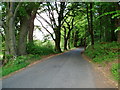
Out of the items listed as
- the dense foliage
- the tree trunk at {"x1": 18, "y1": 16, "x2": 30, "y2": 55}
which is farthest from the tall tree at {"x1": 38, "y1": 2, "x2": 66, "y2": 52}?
the tree trunk at {"x1": 18, "y1": 16, "x2": 30, "y2": 55}

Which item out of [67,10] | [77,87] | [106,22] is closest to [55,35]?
[67,10]

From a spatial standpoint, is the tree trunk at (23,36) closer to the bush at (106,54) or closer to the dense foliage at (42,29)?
the dense foliage at (42,29)

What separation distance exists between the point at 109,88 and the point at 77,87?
4.02 ft

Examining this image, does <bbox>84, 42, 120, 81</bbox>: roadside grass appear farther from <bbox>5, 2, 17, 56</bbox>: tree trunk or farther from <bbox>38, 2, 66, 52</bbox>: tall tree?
<bbox>38, 2, 66, 52</bbox>: tall tree

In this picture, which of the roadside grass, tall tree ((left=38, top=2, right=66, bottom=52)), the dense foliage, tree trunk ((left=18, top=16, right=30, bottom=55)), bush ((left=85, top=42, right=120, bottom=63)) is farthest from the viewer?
tall tree ((left=38, top=2, right=66, bottom=52))

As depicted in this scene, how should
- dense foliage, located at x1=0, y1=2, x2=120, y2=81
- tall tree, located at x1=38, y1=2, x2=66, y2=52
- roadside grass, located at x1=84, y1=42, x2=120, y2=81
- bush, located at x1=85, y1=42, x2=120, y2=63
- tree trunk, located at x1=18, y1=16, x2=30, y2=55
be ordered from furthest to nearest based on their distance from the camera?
tall tree, located at x1=38, y1=2, x2=66, y2=52
tree trunk, located at x1=18, y1=16, x2=30, y2=55
dense foliage, located at x1=0, y1=2, x2=120, y2=81
bush, located at x1=85, y1=42, x2=120, y2=63
roadside grass, located at x1=84, y1=42, x2=120, y2=81

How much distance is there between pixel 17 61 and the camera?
10188 mm

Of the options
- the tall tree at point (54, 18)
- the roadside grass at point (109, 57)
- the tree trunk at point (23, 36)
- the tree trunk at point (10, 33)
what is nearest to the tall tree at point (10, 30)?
the tree trunk at point (10, 33)

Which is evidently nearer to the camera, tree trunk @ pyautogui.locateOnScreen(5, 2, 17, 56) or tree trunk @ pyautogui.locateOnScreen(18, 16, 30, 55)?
tree trunk @ pyautogui.locateOnScreen(5, 2, 17, 56)

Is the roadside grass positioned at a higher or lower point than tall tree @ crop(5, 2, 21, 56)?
lower

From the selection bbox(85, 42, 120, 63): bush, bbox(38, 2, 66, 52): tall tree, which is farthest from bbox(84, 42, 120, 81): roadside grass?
bbox(38, 2, 66, 52): tall tree

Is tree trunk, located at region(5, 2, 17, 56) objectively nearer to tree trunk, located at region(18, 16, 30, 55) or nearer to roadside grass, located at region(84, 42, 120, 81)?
tree trunk, located at region(18, 16, 30, 55)

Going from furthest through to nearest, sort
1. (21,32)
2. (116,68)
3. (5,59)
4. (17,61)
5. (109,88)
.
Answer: (21,32) < (5,59) < (17,61) < (116,68) < (109,88)

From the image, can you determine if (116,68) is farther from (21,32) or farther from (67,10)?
(67,10)
